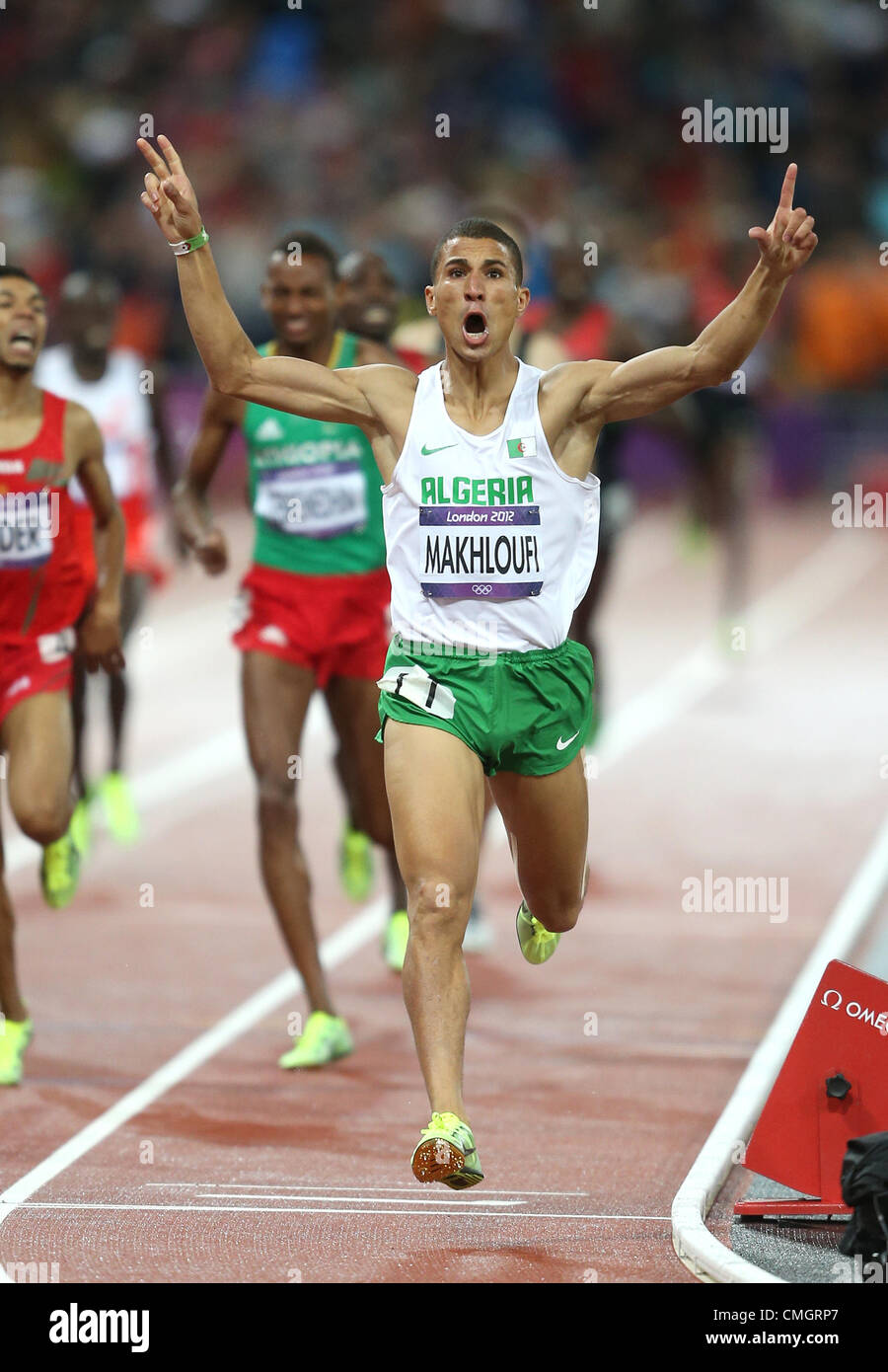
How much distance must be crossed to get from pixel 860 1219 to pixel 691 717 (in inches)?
390

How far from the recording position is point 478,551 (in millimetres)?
6160

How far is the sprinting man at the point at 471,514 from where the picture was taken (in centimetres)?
601

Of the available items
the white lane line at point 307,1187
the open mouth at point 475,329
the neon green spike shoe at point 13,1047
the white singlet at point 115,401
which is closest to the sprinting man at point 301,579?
the neon green spike shoe at point 13,1047

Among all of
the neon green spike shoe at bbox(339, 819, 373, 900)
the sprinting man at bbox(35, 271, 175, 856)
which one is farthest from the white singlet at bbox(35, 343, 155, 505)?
the neon green spike shoe at bbox(339, 819, 373, 900)

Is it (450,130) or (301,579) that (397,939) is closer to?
(301,579)

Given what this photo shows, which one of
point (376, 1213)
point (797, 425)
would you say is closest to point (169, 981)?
point (376, 1213)

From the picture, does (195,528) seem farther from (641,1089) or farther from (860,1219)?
(860,1219)

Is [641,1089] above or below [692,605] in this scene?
below

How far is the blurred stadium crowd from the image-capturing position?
86.2ft

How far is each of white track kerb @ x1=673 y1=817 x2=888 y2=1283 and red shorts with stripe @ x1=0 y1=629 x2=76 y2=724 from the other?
9.06ft

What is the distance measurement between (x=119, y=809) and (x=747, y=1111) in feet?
16.8

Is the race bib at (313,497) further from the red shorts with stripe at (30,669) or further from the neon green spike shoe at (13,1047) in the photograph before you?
the neon green spike shoe at (13,1047)

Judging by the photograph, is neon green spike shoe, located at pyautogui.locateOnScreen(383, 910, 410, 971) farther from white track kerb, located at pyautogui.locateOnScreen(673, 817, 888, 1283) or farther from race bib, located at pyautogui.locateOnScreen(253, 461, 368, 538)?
race bib, located at pyautogui.locateOnScreen(253, 461, 368, 538)
